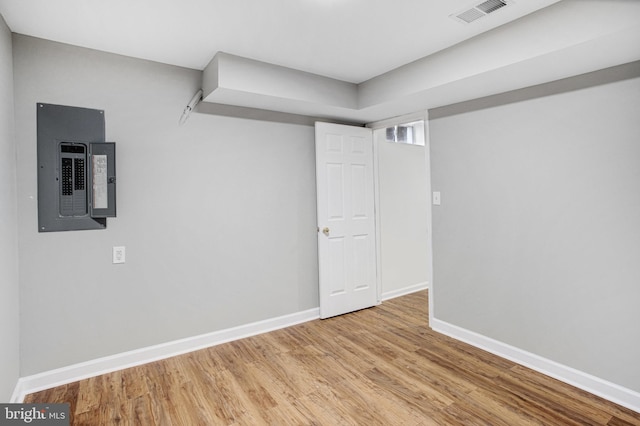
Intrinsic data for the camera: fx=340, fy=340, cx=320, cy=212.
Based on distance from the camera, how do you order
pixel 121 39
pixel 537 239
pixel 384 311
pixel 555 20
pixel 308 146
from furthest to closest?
pixel 384 311, pixel 308 146, pixel 537 239, pixel 121 39, pixel 555 20

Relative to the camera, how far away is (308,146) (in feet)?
11.9

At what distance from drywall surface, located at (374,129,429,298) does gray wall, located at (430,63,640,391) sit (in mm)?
1074

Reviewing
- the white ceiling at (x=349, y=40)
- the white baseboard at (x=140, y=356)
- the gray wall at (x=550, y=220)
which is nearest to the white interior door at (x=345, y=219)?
the white baseboard at (x=140, y=356)

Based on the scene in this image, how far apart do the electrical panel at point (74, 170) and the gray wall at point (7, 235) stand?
17 cm

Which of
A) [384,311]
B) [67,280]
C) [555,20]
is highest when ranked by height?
[555,20]

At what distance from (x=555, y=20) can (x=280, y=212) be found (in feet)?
8.37

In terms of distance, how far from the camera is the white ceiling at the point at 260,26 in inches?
78.0

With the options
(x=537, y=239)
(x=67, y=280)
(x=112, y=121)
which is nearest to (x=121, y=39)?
(x=112, y=121)

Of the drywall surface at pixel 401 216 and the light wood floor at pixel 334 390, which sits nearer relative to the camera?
the light wood floor at pixel 334 390

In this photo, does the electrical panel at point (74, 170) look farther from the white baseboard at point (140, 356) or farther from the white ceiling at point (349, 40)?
the white baseboard at point (140, 356)

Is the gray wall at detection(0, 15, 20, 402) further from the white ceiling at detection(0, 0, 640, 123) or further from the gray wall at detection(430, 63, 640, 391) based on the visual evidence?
the gray wall at detection(430, 63, 640, 391)

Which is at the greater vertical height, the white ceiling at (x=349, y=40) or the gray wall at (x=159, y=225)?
the white ceiling at (x=349, y=40)

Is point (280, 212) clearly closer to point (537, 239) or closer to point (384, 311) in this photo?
point (384, 311)

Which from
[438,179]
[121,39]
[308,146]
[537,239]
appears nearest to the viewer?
[121,39]
